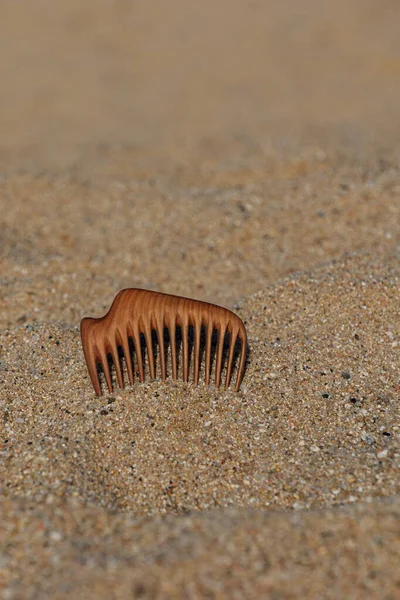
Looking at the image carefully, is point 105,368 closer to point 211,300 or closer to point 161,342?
point 161,342

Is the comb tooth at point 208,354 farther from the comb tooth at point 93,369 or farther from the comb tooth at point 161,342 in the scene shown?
the comb tooth at point 93,369

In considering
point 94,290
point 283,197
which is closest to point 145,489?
point 94,290

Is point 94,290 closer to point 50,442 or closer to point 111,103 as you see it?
point 50,442

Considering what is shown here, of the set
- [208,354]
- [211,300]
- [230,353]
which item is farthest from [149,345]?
[211,300]

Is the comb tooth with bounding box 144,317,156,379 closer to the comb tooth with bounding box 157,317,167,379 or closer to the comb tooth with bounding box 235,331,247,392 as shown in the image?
the comb tooth with bounding box 157,317,167,379

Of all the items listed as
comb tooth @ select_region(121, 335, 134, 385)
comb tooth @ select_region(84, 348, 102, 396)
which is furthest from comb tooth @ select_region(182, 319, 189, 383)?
comb tooth @ select_region(84, 348, 102, 396)

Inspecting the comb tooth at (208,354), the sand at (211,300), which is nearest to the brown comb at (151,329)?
the comb tooth at (208,354)

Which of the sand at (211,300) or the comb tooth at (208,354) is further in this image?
the comb tooth at (208,354)
